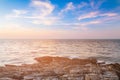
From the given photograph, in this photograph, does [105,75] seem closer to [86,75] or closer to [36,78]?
[86,75]

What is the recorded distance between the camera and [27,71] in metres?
14.4

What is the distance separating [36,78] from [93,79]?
13.3 ft

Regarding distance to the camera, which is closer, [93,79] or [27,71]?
[93,79]

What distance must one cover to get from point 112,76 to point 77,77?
104 inches

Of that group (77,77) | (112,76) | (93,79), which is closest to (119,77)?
(112,76)

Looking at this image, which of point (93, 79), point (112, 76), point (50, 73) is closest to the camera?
point (93, 79)

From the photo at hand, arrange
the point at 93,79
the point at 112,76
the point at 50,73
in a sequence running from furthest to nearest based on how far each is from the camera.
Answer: the point at 50,73
the point at 112,76
the point at 93,79

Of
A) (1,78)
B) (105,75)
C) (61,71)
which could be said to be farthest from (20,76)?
(105,75)

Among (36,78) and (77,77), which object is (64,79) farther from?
(36,78)

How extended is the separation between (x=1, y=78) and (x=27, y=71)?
257cm

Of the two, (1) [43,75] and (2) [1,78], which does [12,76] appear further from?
(1) [43,75]

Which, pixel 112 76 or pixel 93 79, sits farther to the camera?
pixel 112 76

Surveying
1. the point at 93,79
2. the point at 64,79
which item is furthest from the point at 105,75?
the point at 64,79

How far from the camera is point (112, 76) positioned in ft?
42.0
